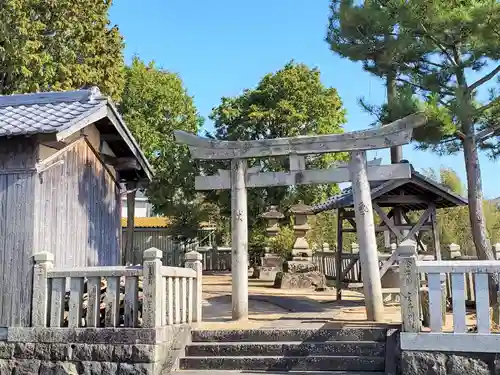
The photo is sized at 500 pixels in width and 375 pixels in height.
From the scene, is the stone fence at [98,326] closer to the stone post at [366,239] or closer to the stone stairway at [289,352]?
the stone stairway at [289,352]

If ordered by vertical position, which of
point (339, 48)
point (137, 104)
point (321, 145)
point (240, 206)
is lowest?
point (240, 206)

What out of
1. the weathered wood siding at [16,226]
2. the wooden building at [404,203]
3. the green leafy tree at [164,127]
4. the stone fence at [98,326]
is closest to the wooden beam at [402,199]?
the wooden building at [404,203]

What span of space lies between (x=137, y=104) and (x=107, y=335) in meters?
16.8

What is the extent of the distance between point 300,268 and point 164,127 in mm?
10108

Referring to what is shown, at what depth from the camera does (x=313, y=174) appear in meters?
10.0

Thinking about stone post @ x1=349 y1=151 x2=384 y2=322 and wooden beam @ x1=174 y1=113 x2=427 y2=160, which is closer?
stone post @ x1=349 y1=151 x2=384 y2=322

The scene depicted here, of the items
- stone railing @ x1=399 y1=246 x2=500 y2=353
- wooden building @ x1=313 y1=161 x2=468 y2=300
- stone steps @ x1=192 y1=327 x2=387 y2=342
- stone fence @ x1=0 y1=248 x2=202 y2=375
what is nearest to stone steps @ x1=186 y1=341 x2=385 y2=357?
stone steps @ x1=192 y1=327 x2=387 y2=342

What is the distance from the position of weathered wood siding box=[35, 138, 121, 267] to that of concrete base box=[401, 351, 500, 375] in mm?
5598

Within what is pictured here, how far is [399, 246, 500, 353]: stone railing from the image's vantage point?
6.64 meters

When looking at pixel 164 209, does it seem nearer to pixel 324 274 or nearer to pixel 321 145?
pixel 324 274

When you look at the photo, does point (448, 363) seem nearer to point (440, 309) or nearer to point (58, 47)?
point (440, 309)

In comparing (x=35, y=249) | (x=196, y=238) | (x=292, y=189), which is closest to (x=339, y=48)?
(x=35, y=249)

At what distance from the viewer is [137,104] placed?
75.0 feet

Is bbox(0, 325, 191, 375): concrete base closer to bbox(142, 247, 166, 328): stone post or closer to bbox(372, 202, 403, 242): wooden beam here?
bbox(142, 247, 166, 328): stone post
